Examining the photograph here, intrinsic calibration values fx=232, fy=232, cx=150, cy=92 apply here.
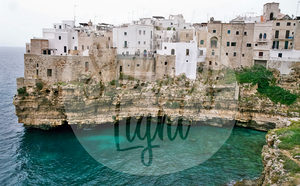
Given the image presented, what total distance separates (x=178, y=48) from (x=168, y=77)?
4.09 meters

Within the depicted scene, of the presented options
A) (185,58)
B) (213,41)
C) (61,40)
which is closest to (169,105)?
(185,58)

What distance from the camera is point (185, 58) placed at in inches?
1228

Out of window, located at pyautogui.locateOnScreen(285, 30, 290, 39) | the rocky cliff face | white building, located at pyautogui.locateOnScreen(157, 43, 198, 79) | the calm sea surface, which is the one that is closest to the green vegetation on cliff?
the rocky cliff face

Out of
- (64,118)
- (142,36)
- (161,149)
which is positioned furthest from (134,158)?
(142,36)

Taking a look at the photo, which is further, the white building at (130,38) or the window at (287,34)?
the white building at (130,38)

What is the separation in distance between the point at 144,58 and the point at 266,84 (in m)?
16.6

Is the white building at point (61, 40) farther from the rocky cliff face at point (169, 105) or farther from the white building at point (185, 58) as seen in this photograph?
the white building at point (185, 58)

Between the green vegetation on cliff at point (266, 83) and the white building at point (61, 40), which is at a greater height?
the white building at point (61, 40)

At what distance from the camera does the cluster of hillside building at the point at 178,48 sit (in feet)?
98.0

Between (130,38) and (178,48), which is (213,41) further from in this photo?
(130,38)

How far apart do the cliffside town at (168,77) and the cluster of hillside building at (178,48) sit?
12 cm

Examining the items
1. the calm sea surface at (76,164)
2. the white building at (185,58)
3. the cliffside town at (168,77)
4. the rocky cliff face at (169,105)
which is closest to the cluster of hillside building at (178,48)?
the white building at (185,58)

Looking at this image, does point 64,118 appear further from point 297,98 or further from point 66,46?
point 297,98

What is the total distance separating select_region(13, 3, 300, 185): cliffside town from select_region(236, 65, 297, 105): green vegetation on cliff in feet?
0.37
